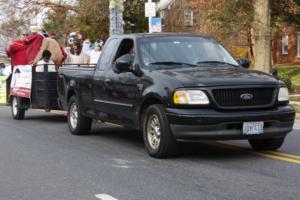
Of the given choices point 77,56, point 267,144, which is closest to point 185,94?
point 267,144

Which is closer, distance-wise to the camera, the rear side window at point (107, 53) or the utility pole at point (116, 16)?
the rear side window at point (107, 53)

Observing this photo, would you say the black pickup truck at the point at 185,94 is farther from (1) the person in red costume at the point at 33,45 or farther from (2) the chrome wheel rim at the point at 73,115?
(1) the person in red costume at the point at 33,45

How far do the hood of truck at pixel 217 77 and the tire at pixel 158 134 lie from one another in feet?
1.75

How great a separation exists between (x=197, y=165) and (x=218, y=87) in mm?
1082

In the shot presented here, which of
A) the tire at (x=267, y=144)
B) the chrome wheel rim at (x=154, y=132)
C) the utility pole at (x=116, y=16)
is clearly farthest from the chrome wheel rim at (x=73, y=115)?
the utility pole at (x=116, y=16)

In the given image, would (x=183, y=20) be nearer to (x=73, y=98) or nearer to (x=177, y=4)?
(x=177, y=4)

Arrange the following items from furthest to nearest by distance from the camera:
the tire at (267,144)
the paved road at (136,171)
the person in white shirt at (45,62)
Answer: the person in white shirt at (45,62) → the tire at (267,144) → the paved road at (136,171)

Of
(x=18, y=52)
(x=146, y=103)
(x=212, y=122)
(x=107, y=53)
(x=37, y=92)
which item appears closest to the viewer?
(x=212, y=122)

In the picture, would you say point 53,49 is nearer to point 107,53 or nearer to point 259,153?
point 107,53

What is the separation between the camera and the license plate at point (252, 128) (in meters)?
8.32

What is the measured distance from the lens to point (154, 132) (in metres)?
8.89

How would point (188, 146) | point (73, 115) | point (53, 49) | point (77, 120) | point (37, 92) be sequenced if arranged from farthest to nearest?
point (53, 49) → point (37, 92) → point (73, 115) → point (77, 120) → point (188, 146)

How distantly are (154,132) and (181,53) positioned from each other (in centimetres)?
A: 146

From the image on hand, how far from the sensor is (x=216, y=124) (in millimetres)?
8172
